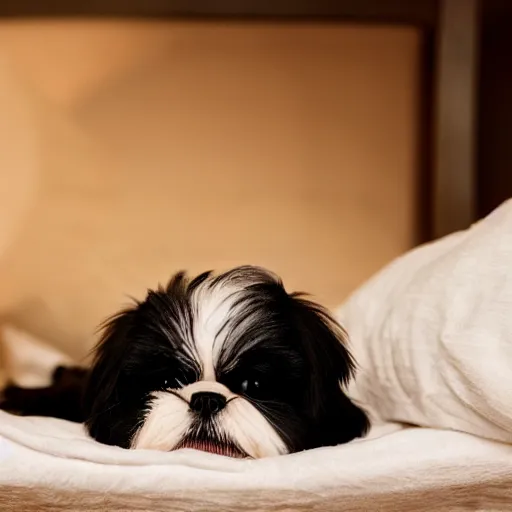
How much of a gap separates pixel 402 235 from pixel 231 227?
458 mm

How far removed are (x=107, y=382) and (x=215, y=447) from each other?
196 mm

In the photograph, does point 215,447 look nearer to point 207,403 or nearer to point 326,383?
point 207,403

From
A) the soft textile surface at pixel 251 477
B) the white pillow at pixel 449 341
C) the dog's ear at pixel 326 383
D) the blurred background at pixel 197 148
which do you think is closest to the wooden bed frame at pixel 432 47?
the blurred background at pixel 197 148

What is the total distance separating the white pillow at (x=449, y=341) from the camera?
3.22 feet

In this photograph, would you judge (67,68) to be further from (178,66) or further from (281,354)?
(281,354)

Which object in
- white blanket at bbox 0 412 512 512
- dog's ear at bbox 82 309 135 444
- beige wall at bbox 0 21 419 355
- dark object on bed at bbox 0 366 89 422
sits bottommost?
dark object on bed at bbox 0 366 89 422

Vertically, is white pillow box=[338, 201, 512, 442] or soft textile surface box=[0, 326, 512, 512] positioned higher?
white pillow box=[338, 201, 512, 442]

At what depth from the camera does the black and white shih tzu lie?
0.98 meters

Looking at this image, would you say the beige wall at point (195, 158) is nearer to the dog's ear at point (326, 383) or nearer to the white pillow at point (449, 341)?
the white pillow at point (449, 341)

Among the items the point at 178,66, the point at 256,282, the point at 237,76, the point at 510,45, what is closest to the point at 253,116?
the point at 237,76

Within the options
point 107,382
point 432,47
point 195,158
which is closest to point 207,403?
point 107,382

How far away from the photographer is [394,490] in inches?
37.2

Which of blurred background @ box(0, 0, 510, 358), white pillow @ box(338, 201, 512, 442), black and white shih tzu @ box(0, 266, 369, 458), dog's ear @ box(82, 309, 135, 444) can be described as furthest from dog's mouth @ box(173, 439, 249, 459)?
blurred background @ box(0, 0, 510, 358)

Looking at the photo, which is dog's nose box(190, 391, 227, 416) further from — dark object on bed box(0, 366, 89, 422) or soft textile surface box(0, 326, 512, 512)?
dark object on bed box(0, 366, 89, 422)
